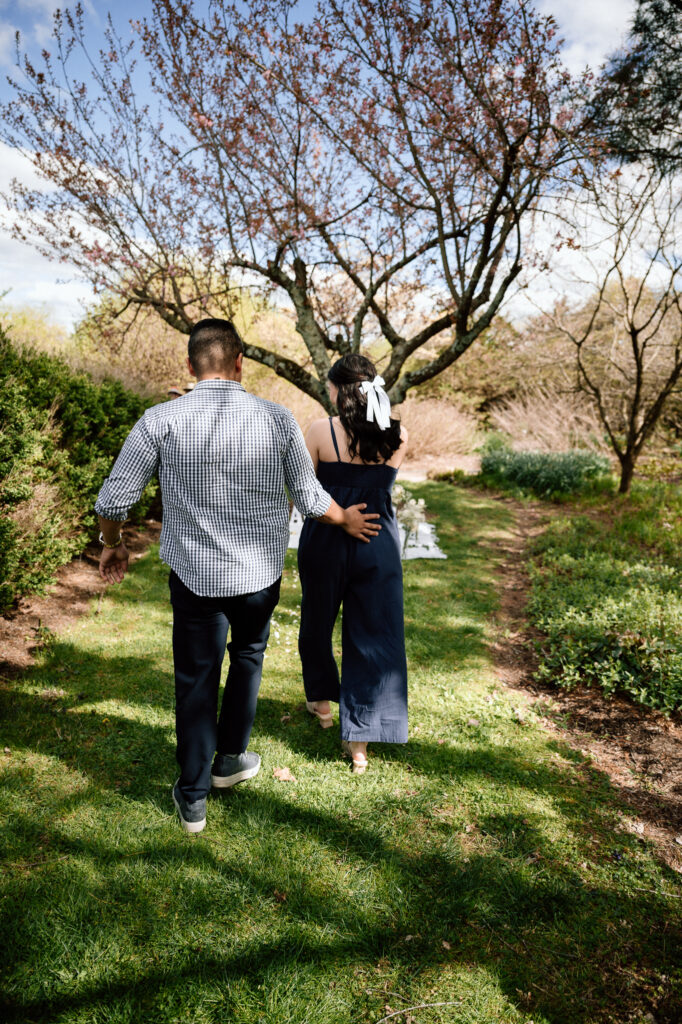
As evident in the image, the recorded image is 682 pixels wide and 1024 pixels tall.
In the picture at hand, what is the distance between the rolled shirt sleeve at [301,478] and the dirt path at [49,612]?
2.54 metres

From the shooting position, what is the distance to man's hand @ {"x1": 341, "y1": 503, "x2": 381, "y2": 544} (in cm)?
257

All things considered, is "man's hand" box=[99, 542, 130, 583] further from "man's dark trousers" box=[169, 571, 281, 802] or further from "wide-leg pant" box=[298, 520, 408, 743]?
"wide-leg pant" box=[298, 520, 408, 743]

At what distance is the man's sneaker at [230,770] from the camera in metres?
2.62

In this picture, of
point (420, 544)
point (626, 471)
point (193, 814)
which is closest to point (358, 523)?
point (193, 814)

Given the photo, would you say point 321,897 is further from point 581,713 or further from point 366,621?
point 581,713

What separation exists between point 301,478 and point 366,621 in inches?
34.3

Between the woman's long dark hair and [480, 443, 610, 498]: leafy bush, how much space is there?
829 cm

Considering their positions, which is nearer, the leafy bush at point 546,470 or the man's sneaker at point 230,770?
the man's sneaker at point 230,770

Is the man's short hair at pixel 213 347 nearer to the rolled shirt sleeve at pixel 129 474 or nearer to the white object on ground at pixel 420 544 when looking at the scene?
the rolled shirt sleeve at pixel 129 474

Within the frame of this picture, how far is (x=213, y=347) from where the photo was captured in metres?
2.18

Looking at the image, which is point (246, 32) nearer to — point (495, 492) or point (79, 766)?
point (79, 766)

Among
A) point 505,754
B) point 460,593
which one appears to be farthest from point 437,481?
point 505,754

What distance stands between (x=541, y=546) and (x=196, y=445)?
5853 mm

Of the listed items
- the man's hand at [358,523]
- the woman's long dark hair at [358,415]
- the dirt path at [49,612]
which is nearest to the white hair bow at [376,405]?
the woman's long dark hair at [358,415]
